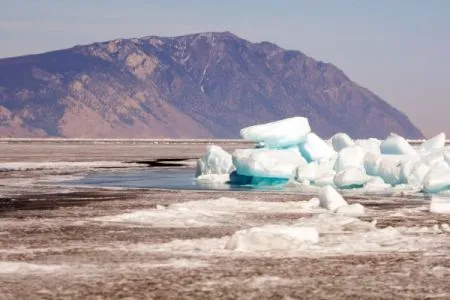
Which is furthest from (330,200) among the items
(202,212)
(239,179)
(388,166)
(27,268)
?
(239,179)

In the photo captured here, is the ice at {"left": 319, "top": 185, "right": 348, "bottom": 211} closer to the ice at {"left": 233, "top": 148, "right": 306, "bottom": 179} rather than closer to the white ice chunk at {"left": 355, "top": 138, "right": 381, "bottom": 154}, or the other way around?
the ice at {"left": 233, "top": 148, "right": 306, "bottom": 179}

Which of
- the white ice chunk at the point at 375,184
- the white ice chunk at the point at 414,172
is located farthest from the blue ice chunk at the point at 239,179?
the white ice chunk at the point at 414,172

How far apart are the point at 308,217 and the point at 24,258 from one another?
7127mm

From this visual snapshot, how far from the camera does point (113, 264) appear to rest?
416 inches

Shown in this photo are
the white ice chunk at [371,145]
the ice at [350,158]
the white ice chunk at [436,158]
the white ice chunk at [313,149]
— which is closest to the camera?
the white ice chunk at [436,158]

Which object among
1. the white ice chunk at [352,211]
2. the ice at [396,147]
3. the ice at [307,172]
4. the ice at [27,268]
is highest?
the ice at [396,147]

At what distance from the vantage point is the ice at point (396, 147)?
30.9 metres

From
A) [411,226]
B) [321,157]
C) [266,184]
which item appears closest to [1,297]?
[411,226]

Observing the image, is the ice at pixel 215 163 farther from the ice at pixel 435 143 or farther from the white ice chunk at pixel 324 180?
the ice at pixel 435 143

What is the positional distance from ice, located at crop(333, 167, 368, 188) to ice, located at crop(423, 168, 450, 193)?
253cm

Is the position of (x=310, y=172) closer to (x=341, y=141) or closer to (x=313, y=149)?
(x=313, y=149)

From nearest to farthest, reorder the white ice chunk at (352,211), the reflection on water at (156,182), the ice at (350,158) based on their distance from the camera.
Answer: the white ice chunk at (352,211) → the reflection on water at (156,182) → the ice at (350,158)

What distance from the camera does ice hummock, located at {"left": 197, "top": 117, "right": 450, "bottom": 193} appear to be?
27516 millimetres

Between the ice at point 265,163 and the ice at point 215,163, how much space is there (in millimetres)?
2109
